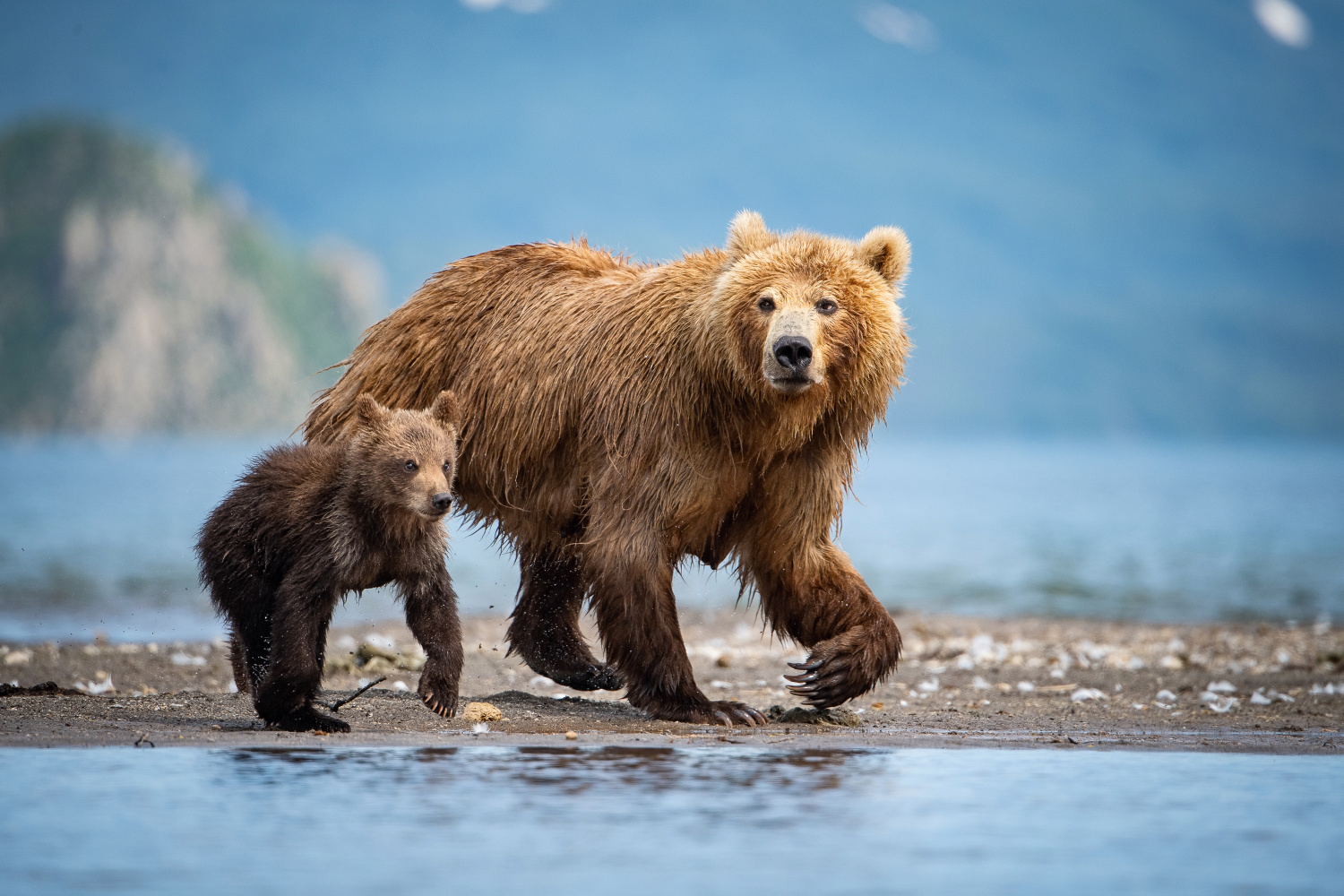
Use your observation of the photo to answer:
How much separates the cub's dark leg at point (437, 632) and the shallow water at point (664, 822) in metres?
0.88

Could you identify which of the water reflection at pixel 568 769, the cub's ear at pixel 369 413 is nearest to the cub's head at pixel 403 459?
the cub's ear at pixel 369 413

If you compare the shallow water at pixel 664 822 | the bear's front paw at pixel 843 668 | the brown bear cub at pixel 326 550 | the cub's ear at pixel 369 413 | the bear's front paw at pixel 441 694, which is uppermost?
the cub's ear at pixel 369 413

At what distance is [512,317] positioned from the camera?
7.87m

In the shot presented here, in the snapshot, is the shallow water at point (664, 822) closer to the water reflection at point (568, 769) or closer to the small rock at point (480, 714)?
the water reflection at point (568, 769)

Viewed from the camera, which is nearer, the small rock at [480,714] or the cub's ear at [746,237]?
the small rock at [480,714]

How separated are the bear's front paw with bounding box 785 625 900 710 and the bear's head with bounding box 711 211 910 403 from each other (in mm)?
1109

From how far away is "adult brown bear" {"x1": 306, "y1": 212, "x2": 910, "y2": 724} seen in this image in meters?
6.65

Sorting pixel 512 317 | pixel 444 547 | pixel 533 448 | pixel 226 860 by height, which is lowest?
pixel 226 860

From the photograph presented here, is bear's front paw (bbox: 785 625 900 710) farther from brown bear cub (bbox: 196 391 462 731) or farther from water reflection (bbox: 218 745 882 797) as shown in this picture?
brown bear cub (bbox: 196 391 462 731)

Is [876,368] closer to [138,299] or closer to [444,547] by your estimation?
[444,547]

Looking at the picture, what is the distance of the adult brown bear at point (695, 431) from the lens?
6.65m

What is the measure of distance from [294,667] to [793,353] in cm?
232

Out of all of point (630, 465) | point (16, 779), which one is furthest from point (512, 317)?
point (16, 779)

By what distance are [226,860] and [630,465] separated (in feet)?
9.98
